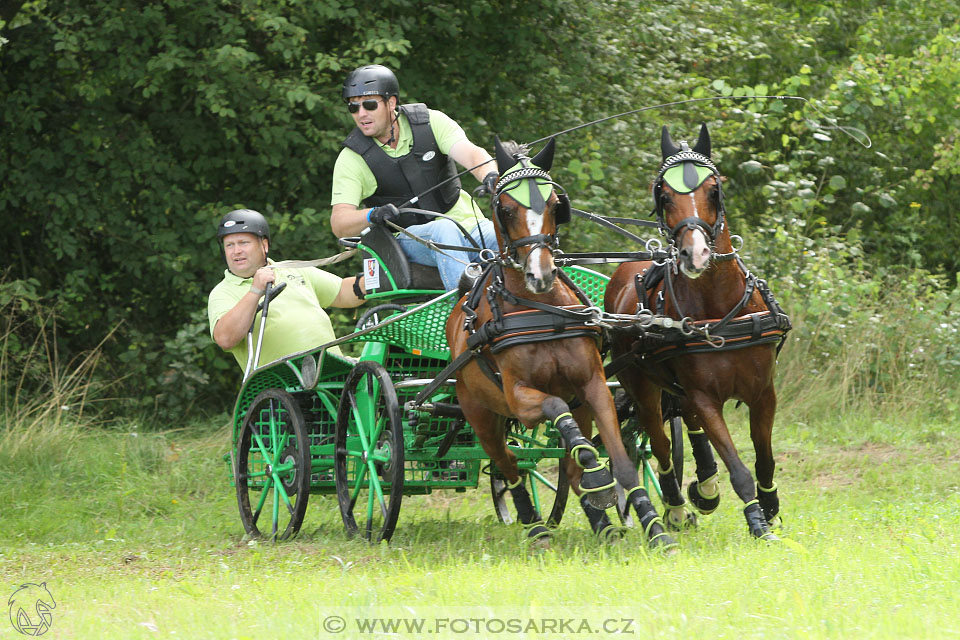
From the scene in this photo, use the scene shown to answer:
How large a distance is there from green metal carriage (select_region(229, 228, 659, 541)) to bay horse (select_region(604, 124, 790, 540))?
0.77 meters

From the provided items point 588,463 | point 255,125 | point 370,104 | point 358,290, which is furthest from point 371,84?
point 255,125

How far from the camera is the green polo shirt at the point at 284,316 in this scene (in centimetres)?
738

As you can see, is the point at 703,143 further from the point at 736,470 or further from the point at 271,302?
the point at 271,302

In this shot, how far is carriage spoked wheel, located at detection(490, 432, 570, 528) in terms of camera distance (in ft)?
22.8

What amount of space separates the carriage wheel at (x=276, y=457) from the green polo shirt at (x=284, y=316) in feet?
1.09

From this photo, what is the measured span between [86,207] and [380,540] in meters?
5.96

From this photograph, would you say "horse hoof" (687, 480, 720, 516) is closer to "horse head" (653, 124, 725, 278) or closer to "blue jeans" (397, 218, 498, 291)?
"horse head" (653, 124, 725, 278)

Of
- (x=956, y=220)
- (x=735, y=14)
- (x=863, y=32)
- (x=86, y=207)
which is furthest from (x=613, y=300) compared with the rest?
(x=956, y=220)

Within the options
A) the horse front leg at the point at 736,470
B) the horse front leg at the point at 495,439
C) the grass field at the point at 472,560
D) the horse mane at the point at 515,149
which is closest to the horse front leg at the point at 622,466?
the grass field at the point at 472,560

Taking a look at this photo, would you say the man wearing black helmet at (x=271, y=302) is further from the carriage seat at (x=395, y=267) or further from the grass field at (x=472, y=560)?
the grass field at (x=472, y=560)

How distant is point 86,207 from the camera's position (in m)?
11.1

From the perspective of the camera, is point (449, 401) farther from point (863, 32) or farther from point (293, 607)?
point (863, 32)

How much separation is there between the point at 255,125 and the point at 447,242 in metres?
5.02

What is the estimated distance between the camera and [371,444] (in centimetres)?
652
